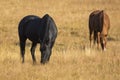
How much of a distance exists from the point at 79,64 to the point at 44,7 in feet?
72.6

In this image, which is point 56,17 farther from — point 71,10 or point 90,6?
point 90,6

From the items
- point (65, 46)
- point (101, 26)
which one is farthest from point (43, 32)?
point (65, 46)

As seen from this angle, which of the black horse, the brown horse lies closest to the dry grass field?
the black horse

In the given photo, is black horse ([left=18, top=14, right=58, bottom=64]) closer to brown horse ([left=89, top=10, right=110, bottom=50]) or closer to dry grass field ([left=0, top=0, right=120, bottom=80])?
dry grass field ([left=0, top=0, right=120, bottom=80])

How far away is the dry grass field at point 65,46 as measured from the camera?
369 inches

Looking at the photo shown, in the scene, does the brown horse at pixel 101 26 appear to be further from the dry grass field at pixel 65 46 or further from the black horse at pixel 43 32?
the black horse at pixel 43 32

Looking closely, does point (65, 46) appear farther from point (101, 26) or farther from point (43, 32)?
point (43, 32)

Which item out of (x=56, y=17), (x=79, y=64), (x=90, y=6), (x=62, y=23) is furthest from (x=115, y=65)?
(x=90, y=6)

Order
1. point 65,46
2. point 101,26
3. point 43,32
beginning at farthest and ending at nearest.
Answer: point 65,46
point 101,26
point 43,32

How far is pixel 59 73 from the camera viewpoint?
30.7 ft

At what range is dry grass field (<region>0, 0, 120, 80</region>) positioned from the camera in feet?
30.8

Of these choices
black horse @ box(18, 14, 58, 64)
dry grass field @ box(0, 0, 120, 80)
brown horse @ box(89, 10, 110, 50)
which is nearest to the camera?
dry grass field @ box(0, 0, 120, 80)

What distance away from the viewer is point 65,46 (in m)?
17.5

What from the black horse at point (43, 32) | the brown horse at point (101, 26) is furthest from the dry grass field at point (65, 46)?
the brown horse at point (101, 26)
